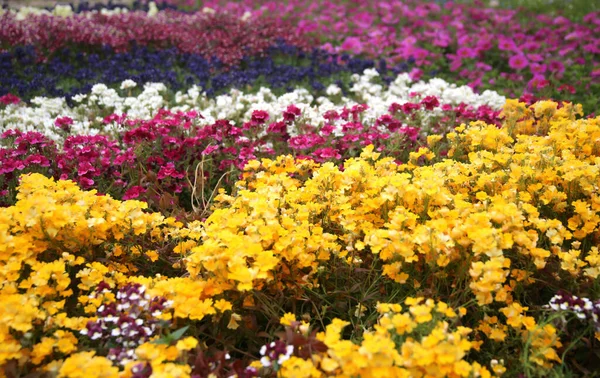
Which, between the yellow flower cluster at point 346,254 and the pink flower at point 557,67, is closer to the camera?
the yellow flower cluster at point 346,254

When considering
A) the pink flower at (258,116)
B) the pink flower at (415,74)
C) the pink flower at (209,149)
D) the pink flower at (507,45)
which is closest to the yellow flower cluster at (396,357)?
the pink flower at (209,149)

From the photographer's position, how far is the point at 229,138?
144 inches

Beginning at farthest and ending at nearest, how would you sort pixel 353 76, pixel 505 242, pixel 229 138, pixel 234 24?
pixel 234 24, pixel 353 76, pixel 229 138, pixel 505 242

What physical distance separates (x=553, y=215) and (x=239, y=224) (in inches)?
56.5

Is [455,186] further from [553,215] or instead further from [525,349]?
[525,349]

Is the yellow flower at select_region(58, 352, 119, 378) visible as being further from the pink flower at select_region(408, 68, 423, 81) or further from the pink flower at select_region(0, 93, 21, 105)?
the pink flower at select_region(408, 68, 423, 81)

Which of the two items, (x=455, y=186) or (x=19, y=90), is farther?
(x=19, y=90)

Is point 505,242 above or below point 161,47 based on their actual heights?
above

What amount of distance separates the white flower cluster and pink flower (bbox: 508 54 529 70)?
134 centimetres

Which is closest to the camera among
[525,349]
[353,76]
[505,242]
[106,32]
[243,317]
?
[525,349]

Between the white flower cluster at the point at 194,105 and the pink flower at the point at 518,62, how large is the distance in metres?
1.34

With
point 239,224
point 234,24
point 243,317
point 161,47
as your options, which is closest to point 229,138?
point 239,224

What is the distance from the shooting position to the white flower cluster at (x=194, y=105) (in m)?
4.21

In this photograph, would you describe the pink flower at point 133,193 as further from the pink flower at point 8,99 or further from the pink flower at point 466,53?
the pink flower at point 466,53
